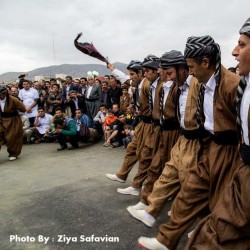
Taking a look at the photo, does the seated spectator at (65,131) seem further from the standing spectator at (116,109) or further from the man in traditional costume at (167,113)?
the man in traditional costume at (167,113)

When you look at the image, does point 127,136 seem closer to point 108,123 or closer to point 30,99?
point 108,123

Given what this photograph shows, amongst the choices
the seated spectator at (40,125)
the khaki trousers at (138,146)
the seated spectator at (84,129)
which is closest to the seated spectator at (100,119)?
the seated spectator at (84,129)

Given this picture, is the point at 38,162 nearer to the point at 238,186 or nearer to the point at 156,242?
the point at 156,242

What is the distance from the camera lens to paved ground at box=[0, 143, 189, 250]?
11.4 feet

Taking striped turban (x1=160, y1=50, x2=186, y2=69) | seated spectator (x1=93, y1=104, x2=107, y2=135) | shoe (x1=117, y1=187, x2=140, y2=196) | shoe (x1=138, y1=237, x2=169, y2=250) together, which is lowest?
shoe (x1=117, y1=187, x2=140, y2=196)

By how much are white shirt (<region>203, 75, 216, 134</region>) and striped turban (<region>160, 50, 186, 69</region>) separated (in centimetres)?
77

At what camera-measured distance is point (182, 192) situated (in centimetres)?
283

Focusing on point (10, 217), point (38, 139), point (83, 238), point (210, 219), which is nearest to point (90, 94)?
point (38, 139)

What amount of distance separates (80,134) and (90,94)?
88.8 inches

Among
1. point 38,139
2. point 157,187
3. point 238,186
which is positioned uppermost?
point 238,186

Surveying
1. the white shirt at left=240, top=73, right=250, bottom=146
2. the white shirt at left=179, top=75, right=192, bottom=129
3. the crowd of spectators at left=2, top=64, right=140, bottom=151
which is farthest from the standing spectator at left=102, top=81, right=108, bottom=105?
the white shirt at left=240, top=73, right=250, bottom=146

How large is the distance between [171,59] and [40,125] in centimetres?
774

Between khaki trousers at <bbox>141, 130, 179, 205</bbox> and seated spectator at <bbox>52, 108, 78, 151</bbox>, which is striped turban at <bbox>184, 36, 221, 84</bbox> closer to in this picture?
khaki trousers at <bbox>141, 130, 179, 205</bbox>

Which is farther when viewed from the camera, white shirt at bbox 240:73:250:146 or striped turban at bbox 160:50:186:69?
striped turban at bbox 160:50:186:69
